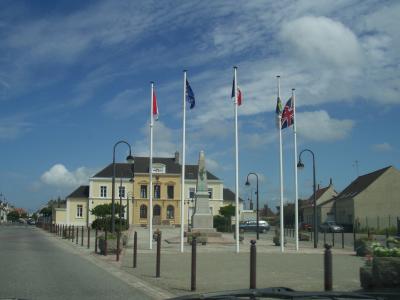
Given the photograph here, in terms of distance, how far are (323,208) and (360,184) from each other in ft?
38.4

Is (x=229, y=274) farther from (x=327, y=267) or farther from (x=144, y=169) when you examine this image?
(x=144, y=169)

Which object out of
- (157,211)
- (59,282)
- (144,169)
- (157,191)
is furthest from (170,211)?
(59,282)

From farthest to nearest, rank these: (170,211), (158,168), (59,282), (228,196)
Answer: (228,196)
(170,211)
(158,168)
(59,282)

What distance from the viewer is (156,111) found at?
→ 31.3 meters

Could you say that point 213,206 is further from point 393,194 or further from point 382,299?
point 382,299

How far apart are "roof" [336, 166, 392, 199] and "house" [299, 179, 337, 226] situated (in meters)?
3.74

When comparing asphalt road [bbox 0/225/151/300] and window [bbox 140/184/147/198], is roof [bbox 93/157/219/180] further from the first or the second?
asphalt road [bbox 0/225/151/300]

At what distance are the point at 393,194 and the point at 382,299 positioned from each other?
78.0 m

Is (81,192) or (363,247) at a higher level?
(81,192)

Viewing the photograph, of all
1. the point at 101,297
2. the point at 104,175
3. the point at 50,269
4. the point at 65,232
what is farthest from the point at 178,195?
the point at 101,297

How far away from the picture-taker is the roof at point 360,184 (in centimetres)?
7917

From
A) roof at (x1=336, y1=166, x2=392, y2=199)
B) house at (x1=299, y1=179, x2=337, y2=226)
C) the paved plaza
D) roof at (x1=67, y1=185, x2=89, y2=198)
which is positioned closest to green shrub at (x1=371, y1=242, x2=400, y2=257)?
the paved plaza

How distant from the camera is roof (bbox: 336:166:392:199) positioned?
260 ft

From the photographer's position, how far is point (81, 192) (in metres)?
102
